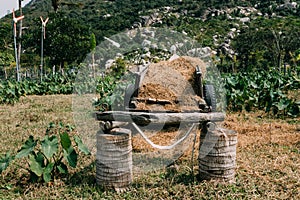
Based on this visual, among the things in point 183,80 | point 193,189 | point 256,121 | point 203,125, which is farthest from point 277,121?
point 193,189

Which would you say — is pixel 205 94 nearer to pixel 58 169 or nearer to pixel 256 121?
pixel 58 169

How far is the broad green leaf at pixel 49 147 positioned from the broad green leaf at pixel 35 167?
0.13 metres

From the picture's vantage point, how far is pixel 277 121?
6660mm

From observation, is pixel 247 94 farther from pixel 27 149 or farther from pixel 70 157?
pixel 27 149

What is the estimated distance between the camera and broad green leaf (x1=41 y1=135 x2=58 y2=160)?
3.32 m

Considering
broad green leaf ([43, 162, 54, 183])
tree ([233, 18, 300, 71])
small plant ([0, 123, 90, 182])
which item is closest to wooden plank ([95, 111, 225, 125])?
small plant ([0, 123, 90, 182])

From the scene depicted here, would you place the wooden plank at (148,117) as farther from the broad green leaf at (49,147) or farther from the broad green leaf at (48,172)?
the broad green leaf at (48,172)

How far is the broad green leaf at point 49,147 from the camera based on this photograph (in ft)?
10.9

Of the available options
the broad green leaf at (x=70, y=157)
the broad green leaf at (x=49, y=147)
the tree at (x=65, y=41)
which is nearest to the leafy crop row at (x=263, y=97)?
the broad green leaf at (x=70, y=157)

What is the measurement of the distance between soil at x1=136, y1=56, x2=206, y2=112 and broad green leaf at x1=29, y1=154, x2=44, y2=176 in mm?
1474

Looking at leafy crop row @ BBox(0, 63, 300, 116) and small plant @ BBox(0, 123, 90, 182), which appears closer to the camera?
small plant @ BBox(0, 123, 90, 182)

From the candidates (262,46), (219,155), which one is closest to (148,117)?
(219,155)

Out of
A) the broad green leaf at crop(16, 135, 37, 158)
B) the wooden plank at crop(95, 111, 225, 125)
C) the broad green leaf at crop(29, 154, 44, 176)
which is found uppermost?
the wooden plank at crop(95, 111, 225, 125)

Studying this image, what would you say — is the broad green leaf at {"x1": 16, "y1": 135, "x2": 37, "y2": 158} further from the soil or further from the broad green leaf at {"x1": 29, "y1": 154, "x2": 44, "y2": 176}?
the soil
